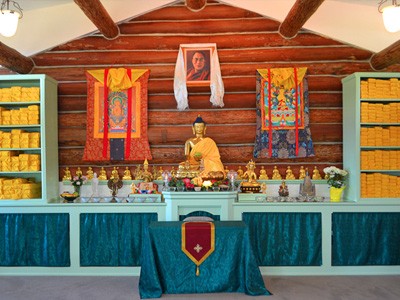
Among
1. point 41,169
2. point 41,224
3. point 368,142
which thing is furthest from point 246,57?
point 41,224

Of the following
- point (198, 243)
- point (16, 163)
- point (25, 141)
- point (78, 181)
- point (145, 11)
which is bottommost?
point (198, 243)

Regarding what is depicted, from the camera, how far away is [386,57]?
220 inches

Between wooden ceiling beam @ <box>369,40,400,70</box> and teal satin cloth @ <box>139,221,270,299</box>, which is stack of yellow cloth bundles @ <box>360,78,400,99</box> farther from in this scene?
teal satin cloth @ <box>139,221,270,299</box>

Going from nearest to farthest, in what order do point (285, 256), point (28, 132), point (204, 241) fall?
point (204, 241), point (285, 256), point (28, 132)

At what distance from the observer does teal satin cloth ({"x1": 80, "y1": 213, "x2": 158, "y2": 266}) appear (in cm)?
545

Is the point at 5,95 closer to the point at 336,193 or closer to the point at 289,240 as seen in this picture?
the point at 289,240

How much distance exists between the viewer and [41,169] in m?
5.64

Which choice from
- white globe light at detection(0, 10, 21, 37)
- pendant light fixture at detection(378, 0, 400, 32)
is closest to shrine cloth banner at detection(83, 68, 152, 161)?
white globe light at detection(0, 10, 21, 37)

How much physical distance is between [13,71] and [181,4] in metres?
2.75

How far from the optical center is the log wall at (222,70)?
242 inches

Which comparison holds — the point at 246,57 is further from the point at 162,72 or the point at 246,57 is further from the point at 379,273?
the point at 379,273

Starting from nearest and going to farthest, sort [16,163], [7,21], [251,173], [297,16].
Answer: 1. [7,21]
2. [297,16]
3. [16,163]
4. [251,173]

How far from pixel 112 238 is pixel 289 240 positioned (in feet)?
7.67

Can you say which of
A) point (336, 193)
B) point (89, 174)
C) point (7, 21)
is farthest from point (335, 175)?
point (7, 21)
